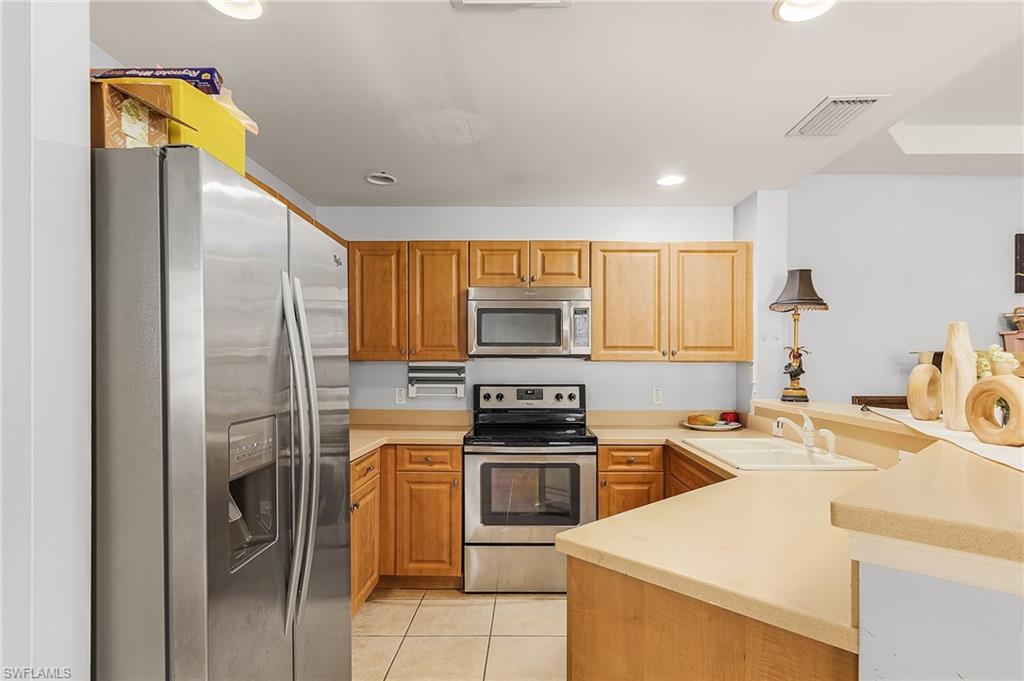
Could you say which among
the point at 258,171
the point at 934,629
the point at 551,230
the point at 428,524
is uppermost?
the point at 258,171

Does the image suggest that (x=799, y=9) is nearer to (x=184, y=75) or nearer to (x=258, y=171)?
(x=184, y=75)

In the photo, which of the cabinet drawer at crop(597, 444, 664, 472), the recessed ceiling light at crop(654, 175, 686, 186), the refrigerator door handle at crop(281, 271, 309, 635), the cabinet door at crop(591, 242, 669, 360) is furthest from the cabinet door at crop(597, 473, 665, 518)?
the refrigerator door handle at crop(281, 271, 309, 635)

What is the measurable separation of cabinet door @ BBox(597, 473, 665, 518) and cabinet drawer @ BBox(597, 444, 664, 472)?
4cm

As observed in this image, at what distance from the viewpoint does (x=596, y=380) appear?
3.72m

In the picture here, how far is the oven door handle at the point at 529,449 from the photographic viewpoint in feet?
10.2

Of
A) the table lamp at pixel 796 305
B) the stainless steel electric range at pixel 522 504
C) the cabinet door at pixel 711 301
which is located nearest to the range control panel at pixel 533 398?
the stainless steel electric range at pixel 522 504

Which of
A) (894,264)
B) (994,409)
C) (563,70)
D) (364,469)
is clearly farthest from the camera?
(894,264)

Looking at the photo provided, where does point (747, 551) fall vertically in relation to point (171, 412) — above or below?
below

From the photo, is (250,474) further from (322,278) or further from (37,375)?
(322,278)

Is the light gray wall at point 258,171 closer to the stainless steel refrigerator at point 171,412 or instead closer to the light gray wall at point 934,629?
the stainless steel refrigerator at point 171,412

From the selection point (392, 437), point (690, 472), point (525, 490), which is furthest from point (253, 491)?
point (690, 472)

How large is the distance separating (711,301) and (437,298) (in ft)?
5.57

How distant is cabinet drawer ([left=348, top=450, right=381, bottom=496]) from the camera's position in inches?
104

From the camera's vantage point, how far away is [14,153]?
798 mm
